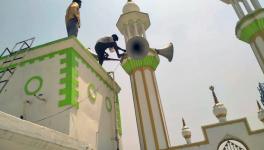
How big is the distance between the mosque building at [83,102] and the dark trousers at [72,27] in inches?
55.3

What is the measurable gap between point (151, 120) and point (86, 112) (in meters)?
4.50

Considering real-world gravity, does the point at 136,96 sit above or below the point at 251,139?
above

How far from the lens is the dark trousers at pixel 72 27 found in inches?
485

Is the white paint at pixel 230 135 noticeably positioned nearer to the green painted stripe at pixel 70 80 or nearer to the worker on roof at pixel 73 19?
the green painted stripe at pixel 70 80

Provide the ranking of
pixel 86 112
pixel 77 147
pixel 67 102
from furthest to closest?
pixel 86 112, pixel 67 102, pixel 77 147

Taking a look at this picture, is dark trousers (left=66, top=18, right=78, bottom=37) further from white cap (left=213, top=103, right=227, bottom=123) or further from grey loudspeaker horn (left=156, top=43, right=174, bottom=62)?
white cap (left=213, top=103, right=227, bottom=123)

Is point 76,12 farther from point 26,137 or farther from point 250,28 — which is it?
point 250,28

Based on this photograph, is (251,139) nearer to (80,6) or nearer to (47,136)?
(47,136)

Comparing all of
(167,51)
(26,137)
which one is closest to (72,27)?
(167,51)

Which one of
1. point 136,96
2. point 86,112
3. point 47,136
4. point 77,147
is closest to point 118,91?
point 136,96

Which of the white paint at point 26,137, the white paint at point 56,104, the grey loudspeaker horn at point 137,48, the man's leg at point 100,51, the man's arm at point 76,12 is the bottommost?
the white paint at point 26,137

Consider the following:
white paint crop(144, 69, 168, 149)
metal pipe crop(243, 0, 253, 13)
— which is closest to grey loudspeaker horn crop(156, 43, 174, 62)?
white paint crop(144, 69, 168, 149)

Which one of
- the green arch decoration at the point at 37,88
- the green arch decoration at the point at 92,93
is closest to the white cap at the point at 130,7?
the green arch decoration at the point at 92,93

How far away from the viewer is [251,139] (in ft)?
38.4
